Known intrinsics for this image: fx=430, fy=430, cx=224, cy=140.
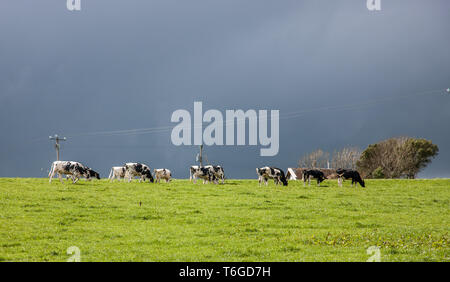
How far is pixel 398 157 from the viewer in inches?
3780

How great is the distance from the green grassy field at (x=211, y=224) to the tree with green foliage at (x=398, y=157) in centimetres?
6314

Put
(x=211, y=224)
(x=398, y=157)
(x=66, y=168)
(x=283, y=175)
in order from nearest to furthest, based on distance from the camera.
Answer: (x=211, y=224) → (x=66, y=168) → (x=283, y=175) → (x=398, y=157)

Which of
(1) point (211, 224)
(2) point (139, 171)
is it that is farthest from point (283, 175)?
(1) point (211, 224)

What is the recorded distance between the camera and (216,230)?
20.1 m

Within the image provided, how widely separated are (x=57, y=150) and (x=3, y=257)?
61.8 metres

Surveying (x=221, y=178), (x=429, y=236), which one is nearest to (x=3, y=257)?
(x=429, y=236)

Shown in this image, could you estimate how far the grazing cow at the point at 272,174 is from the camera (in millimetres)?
44312

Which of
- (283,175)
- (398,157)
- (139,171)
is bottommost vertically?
(283,175)

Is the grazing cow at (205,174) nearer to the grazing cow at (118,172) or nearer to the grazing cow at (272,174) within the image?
the grazing cow at (272,174)

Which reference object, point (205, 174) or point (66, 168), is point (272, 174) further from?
point (66, 168)

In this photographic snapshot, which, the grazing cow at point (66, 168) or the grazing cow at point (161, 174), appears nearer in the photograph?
the grazing cow at point (66, 168)

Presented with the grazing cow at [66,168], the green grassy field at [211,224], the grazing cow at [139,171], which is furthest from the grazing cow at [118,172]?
the green grassy field at [211,224]

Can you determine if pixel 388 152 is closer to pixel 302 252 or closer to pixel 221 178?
pixel 221 178

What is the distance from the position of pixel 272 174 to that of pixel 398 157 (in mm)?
61519
